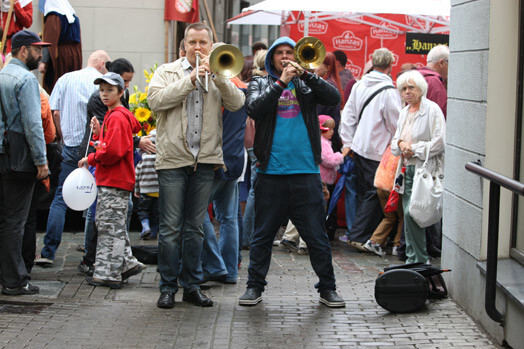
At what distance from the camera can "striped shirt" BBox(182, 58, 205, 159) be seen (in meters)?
6.50

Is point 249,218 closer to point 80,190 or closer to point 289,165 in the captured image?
point 80,190

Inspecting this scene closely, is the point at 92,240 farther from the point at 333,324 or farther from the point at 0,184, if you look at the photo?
the point at 333,324

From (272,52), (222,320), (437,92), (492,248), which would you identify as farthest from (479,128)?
(437,92)

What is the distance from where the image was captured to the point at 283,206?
6.59 m

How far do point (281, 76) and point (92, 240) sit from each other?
255 cm

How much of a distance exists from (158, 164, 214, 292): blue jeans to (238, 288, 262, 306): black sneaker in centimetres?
37

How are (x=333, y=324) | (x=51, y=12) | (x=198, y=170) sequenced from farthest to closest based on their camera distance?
(x=51, y=12) → (x=198, y=170) → (x=333, y=324)

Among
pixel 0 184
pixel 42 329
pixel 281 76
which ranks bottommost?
pixel 42 329

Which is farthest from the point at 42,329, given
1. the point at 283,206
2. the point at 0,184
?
the point at 283,206

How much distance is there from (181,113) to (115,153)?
87 cm

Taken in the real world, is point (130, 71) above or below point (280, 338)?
above

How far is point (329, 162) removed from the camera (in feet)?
30.8

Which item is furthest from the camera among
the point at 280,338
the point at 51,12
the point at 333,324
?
the point at 51,12

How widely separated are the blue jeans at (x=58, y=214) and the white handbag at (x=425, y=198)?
3.13 meters
